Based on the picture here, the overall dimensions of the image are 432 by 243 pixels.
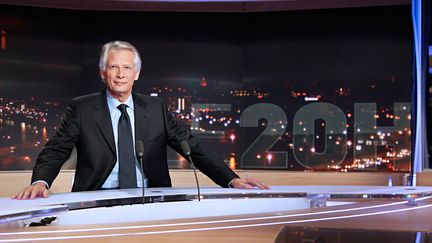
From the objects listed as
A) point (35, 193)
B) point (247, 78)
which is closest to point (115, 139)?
point (35, 193)

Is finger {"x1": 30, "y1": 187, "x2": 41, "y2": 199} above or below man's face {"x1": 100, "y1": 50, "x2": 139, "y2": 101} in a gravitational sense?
below

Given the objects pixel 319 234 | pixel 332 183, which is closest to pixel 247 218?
pixel 319 234

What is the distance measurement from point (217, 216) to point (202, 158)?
1047 mm

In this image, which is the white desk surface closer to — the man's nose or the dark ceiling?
the man's nose

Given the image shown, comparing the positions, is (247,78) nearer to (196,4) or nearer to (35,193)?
(196,4)

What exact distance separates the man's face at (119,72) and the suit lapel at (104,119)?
0.08m

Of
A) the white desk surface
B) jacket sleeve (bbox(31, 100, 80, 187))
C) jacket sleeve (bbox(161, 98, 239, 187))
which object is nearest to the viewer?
the white desk surface

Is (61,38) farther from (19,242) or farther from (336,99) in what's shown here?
(19,242)

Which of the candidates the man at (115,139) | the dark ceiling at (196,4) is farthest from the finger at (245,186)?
the dark ceiling at (196,4)

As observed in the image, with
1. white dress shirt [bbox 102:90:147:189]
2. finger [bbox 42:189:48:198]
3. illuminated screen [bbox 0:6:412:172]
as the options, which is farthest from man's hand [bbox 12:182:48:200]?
illuminated screen [bbox 0:6:412:172]

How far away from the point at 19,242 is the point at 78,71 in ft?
12.3

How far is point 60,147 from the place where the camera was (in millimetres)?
2584

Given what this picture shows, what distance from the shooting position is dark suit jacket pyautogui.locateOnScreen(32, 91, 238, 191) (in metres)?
2.55

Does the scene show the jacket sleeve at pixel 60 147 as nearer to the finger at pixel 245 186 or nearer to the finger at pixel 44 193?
the finger at pixel 44 193
